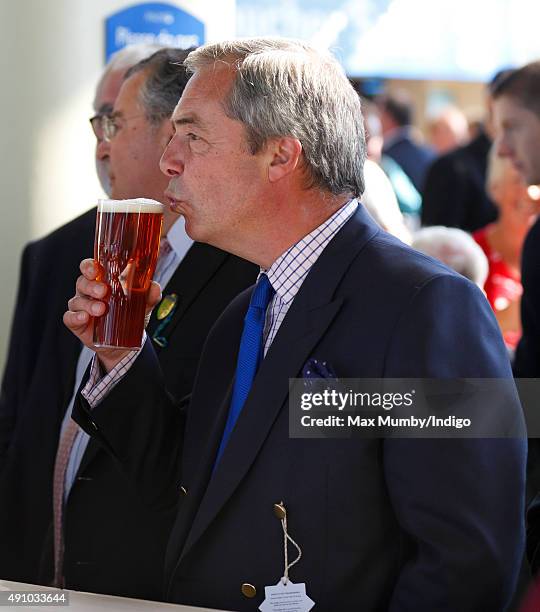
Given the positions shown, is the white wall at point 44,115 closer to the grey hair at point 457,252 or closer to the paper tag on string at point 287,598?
the grey hair at point 457,252

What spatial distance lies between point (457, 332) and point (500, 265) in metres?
2.92

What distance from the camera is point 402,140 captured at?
8805 millimetres

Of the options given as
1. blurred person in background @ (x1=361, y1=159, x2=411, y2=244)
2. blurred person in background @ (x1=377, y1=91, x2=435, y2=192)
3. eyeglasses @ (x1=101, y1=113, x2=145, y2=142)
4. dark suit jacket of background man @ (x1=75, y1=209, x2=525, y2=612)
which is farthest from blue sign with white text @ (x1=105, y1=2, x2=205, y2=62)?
blurred person in background @ (x1=377, y1=91, x2=435, y2=192)

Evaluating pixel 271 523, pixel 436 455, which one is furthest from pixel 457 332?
pixel 271 523

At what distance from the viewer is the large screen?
4172mm

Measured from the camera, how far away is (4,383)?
3082mm

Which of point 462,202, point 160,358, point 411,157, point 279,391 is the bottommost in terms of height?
point 411,157

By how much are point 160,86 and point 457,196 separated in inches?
148

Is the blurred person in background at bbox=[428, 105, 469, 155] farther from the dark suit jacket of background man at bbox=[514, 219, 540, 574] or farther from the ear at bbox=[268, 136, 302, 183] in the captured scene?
the ear at bbox=[268, 136, 302, 183]

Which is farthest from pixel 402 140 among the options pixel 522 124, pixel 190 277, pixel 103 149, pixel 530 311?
pixel 190 277

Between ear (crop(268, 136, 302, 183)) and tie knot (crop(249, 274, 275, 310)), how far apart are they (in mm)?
215

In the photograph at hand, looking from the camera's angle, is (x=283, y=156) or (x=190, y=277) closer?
(x=283, y=156)

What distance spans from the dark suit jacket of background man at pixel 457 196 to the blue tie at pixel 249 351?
415 centimetres

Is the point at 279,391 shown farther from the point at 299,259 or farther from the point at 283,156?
the point at 283,156
